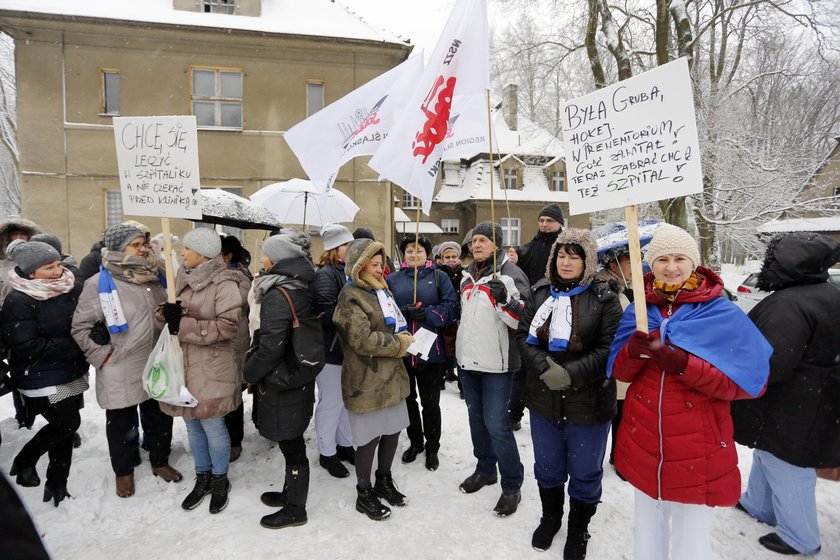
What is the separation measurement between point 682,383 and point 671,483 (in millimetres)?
533

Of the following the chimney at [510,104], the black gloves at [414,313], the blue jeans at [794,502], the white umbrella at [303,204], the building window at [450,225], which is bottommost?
the blue jeans at [794,502]

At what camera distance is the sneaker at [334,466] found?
4199 millimetres

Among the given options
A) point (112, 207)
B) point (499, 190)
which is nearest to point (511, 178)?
point (499, 190)

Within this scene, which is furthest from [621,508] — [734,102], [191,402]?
[734,102]

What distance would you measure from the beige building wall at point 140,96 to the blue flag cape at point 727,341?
12.1 metres

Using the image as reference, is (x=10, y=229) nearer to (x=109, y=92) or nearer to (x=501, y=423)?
(x=501, y=423)

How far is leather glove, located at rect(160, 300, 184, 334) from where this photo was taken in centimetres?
349

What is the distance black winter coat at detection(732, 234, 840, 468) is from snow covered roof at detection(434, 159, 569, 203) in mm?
27580

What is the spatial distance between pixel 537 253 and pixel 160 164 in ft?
13.4

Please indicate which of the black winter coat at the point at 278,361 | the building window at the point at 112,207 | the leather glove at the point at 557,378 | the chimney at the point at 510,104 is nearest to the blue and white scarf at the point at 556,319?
the leather glove at the point at 557,378

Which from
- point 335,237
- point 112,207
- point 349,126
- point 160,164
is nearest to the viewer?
point 160,164

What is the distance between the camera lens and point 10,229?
4.86 meters

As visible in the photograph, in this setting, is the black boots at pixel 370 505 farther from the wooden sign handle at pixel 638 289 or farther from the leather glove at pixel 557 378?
the wooden sign handle at pixel 638 289

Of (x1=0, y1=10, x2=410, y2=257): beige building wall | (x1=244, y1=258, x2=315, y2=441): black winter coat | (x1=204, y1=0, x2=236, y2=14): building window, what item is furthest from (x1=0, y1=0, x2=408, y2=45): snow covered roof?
(x1=244, y1=258, x2=315, y2=441): black winter coat
